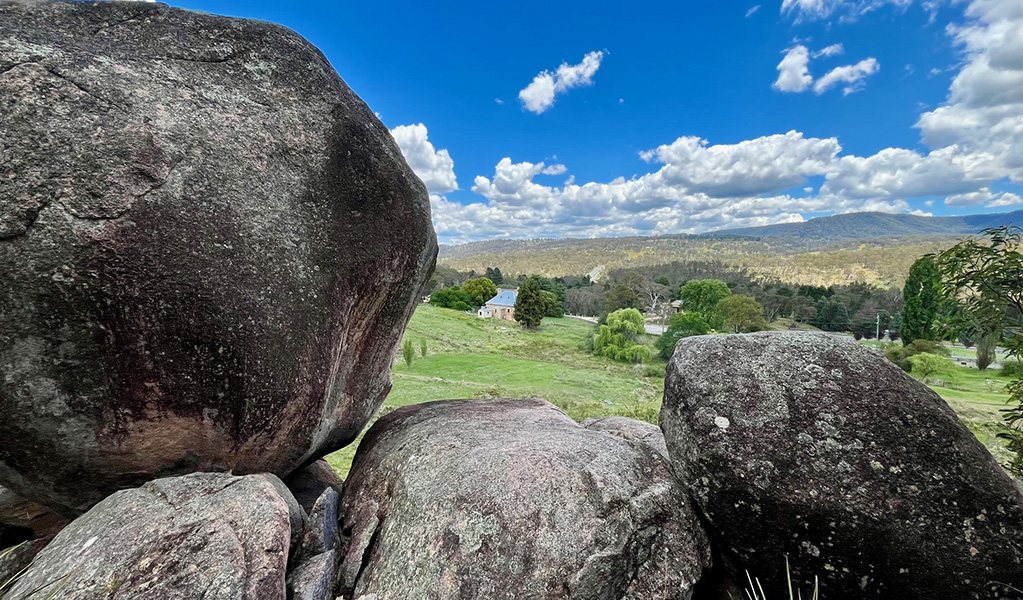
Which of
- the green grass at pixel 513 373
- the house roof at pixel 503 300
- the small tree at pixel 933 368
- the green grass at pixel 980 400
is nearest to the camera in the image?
the green grass at pixel 980 400

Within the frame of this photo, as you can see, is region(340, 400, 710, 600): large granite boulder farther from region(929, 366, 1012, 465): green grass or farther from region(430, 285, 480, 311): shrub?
region(430, 285, 480, 311): shrub

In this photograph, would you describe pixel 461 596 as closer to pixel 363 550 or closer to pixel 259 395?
pixel 363 550

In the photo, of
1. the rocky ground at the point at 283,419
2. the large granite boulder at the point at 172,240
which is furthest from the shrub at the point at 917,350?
the large granite boulder at the point at 172,240

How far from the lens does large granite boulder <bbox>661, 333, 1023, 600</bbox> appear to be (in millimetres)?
3648

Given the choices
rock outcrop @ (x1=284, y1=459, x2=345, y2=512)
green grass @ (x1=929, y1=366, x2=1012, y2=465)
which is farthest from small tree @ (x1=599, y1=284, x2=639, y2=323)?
rock outcrop @ (x1=284, y1=459, x2=345, y2=512)

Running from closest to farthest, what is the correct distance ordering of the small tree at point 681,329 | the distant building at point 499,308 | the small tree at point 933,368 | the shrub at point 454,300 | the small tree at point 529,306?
the small tree at point 933,368 < the small tree at point 681,329 < the small tree at point 529,306 < the distant building at point 499,308 < the shrub at point 454,300

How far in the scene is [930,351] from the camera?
42.4 m

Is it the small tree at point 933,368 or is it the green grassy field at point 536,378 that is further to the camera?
the small tree at point 933,368

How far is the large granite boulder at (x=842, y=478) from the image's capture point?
3648 mm

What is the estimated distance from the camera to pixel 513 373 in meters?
38.1

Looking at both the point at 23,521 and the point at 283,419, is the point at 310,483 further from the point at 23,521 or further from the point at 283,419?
the point at 23,521

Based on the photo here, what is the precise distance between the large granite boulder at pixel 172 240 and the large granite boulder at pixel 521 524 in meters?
1.56

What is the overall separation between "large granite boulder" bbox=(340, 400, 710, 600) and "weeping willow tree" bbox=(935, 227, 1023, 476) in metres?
4.90

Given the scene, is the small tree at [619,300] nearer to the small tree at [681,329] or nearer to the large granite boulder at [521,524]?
the small tree at [681,329]
